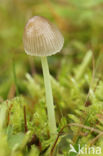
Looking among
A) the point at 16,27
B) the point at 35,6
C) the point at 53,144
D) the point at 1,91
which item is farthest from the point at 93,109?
the point at 35,6

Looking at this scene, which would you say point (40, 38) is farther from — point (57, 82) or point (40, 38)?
point (57, 82)

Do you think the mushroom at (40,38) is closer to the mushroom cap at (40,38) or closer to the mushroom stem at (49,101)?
the mushroom cap at (40,38)

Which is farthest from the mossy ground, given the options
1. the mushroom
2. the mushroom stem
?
the mushroom

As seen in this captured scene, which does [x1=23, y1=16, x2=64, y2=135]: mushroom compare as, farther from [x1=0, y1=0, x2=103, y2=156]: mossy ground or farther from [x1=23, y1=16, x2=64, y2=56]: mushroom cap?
[x1=0, y1=0, x2=103, y2=156]: mossy ground

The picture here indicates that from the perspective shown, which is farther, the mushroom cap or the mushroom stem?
the mushroom stem

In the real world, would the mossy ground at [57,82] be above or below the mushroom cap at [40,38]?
below

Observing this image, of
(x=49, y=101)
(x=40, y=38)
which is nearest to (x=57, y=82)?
(x=49, y=101)

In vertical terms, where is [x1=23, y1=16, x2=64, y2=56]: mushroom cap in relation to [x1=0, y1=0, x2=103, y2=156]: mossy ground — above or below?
above

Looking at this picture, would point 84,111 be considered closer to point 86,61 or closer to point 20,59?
point 86,61

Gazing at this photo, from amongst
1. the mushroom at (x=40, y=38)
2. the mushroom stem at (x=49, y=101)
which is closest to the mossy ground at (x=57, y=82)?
the mushroom stem at (x=49, y=101)

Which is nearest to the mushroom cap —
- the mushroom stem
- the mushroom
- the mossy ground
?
the mushroom
